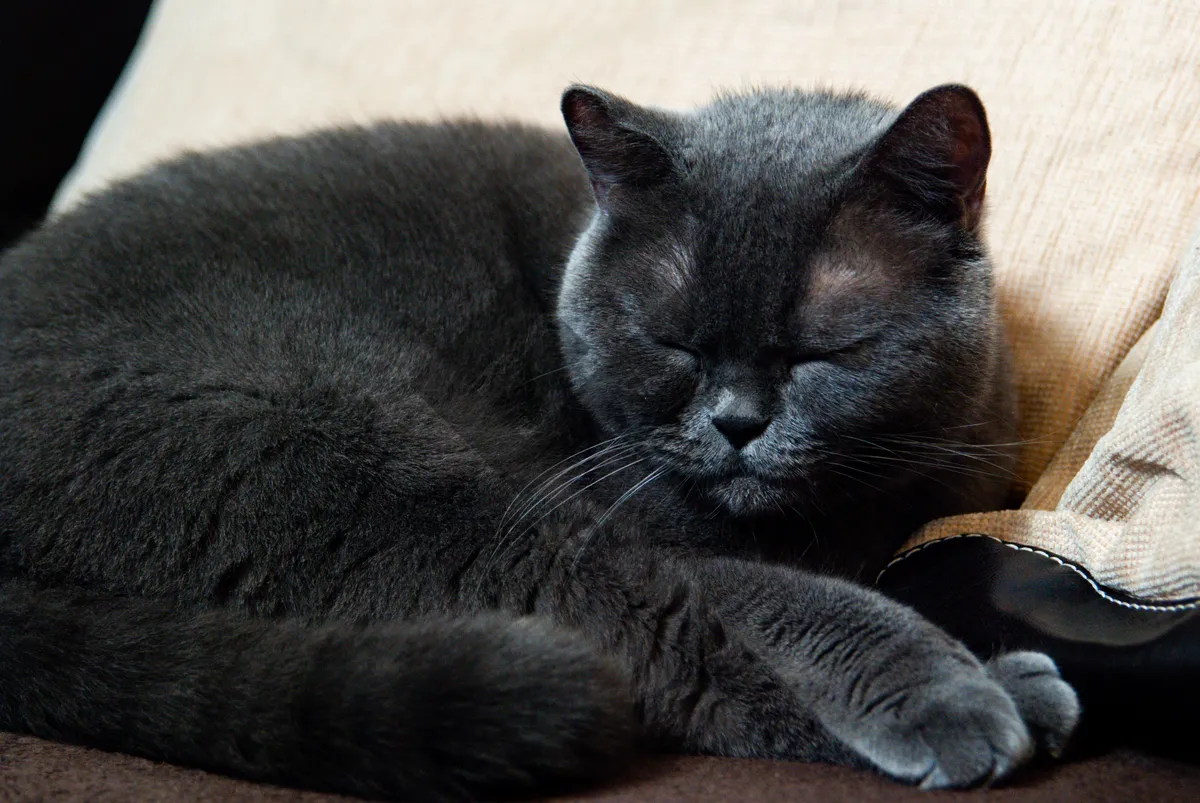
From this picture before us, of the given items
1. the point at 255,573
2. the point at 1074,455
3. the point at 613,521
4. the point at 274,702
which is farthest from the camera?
the point at 1074,455

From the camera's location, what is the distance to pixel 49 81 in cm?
240

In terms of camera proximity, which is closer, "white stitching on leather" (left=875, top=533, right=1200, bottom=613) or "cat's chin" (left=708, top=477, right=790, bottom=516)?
"white stitching on leather" (left=875, top=533, right=1200, bottom=613)

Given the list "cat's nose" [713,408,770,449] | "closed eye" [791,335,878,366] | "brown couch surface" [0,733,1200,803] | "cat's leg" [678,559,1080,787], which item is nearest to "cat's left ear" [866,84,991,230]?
"closed eye" [791,335,878,366]

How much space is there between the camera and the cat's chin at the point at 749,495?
102cm

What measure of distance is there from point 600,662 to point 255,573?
34 centimetres

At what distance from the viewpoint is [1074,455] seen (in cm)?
118

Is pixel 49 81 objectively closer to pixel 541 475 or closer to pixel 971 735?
pixel 541 475

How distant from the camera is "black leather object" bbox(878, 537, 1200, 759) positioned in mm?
776

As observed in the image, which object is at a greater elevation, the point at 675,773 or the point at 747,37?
the point at 747,37

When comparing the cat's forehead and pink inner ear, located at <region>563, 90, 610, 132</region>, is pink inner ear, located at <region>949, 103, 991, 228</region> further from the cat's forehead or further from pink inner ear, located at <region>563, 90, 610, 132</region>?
pink inner ear, located at <region>563, 90, 610, 132</region>

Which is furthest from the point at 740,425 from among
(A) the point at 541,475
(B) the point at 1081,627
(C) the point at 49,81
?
(C) the point at 49,81

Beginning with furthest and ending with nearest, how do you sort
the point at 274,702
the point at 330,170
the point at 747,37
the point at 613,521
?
the point at 747,37, the point at 330,170, the point at 613,521, the point at 274,702

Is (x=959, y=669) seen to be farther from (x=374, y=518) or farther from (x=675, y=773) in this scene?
(x=374, y=518)

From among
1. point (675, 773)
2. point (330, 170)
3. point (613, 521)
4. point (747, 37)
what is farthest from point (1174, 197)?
point (330, 170)
